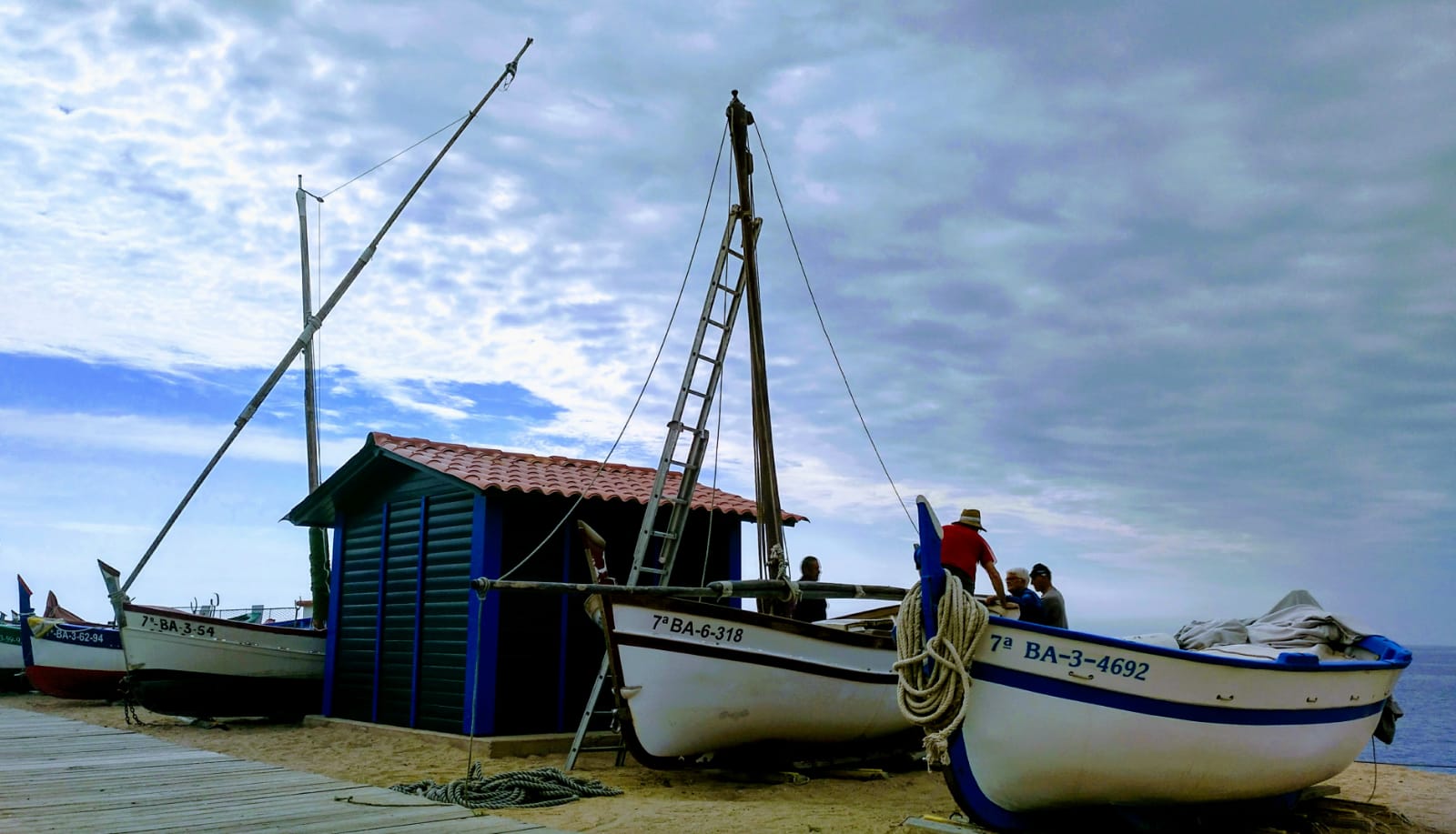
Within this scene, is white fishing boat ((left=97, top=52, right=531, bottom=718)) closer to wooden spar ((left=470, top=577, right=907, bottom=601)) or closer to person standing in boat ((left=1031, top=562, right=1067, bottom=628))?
wooden spar ((left=470, top=577, right=907, bottom=601))

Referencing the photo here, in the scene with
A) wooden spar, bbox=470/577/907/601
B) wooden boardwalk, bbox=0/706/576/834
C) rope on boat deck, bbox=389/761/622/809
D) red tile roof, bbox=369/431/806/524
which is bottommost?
rope on boat deck, bbox=389/761/622/809

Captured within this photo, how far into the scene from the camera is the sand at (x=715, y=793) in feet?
25.1

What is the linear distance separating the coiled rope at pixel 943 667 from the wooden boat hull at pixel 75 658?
696 inches

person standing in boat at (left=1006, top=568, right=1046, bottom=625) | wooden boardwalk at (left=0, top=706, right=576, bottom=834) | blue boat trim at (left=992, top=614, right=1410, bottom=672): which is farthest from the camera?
person standing in boat at (left=1006, top=568, right=1046, bottom=625)

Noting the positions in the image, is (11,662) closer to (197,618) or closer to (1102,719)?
(197,618)

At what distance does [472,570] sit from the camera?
478 inches

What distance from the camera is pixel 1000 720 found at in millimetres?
6793

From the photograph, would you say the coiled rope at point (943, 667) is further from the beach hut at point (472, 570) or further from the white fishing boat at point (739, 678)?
the beach hut at point (472, 570)

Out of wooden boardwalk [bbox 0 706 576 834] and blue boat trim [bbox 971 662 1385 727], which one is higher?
blue boat trim [bbox 971 662 1385 727]

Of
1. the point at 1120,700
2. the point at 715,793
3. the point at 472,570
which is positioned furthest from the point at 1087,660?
the point at 472,570

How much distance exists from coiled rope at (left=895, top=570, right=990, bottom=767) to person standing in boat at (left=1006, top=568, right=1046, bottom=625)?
233 cm

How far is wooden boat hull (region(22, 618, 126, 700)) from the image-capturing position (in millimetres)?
19141

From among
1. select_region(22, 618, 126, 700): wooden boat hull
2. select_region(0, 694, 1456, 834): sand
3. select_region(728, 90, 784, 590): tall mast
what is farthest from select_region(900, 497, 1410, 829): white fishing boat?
select_region(22, 618, 126, 700): wooden boat hull

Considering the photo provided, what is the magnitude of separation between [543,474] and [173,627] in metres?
6.46
